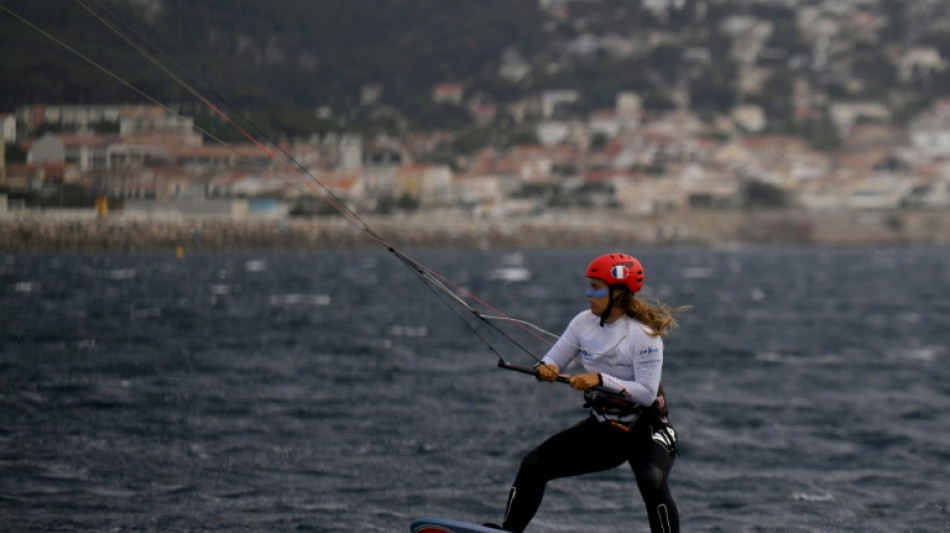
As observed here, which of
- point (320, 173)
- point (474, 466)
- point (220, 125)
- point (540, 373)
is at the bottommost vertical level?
point (474, 466)

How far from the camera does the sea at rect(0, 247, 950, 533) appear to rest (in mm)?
14039

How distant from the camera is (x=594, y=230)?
6905 inches

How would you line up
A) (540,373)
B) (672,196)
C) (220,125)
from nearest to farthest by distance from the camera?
(540,373)
(220,125)
(672,196)

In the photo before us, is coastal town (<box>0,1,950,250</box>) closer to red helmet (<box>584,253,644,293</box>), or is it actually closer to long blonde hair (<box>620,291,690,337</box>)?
red helmet (<box>584,253,644,293</box>)

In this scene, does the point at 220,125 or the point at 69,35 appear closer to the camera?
the point at 69,35

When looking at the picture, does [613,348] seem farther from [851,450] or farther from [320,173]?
[320,173]

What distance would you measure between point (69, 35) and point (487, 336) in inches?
801

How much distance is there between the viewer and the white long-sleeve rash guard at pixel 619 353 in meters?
9.66

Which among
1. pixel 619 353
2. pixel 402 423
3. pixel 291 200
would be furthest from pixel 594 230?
pixel 619 353

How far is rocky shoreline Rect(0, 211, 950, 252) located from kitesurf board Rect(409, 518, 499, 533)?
75.3 metres

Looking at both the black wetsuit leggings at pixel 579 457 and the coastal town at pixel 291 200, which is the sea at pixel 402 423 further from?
the coastal town at pixel 291 200

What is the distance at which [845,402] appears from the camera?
24688mm

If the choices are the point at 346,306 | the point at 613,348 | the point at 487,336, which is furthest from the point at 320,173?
the point at 613,348

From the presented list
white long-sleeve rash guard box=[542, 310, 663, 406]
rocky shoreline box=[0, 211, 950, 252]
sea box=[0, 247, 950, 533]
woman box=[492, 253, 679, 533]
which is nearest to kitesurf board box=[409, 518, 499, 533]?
woman box=[492, 253, 679, 533]
